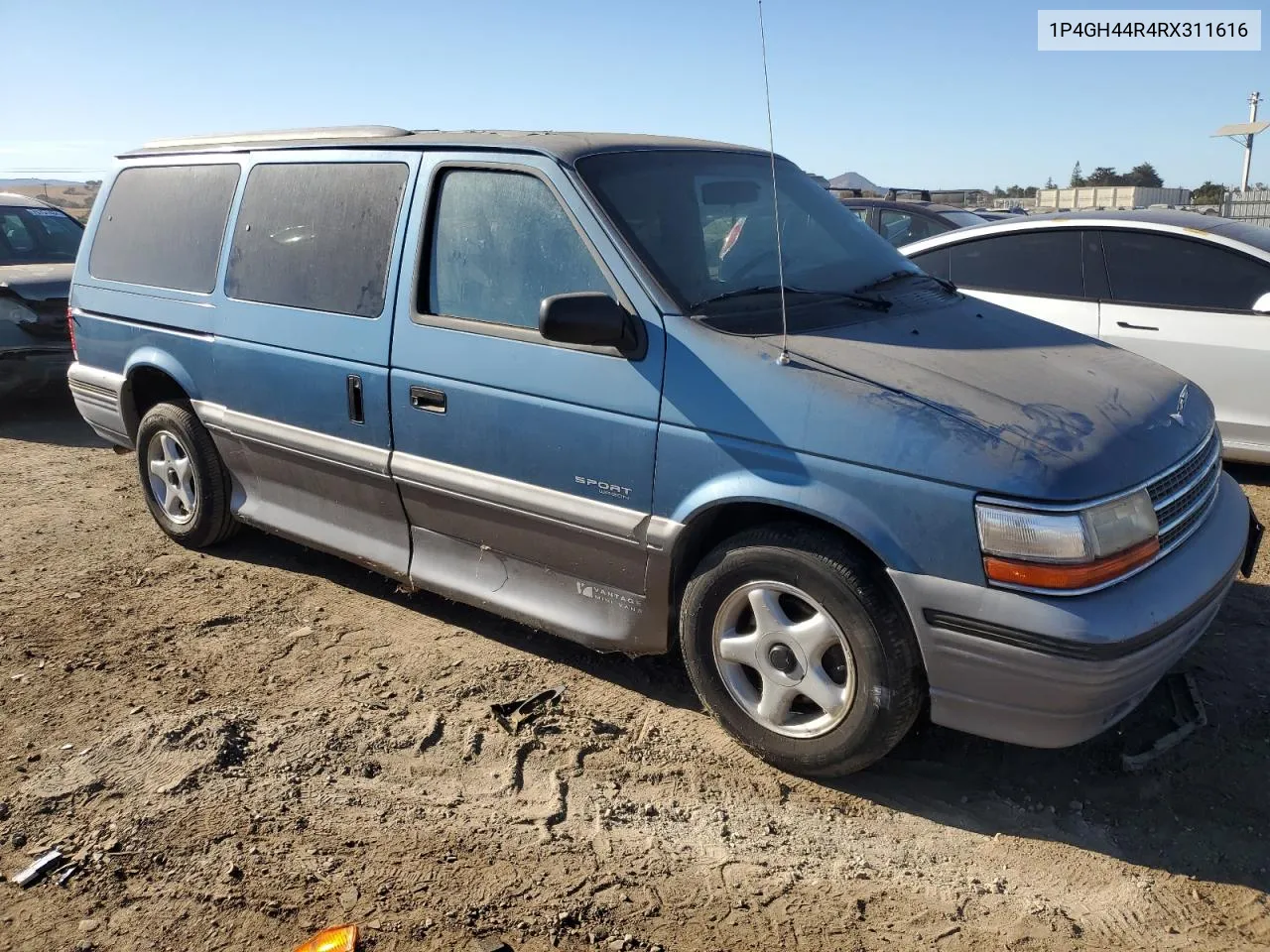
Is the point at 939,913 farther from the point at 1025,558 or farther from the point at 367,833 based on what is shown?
the point at 367,833

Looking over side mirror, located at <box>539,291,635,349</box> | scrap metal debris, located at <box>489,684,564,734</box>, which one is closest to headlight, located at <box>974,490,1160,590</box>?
side mirror, located at <box>539,291,635,349</box>

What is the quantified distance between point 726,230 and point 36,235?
8.06 meters

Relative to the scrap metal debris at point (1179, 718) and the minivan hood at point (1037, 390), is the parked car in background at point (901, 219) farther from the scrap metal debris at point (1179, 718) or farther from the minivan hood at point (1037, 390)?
the scrap metal debris at point (1179, 718)

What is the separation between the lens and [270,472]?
470 cm

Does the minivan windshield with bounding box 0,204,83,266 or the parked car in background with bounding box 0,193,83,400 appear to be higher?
the minivan windshield with bounding box 0,204,83,266

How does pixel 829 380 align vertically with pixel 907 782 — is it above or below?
above

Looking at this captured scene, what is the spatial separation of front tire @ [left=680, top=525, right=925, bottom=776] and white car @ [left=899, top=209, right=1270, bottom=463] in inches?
149

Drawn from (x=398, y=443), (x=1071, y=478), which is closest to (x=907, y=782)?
(x=1071, y=478)

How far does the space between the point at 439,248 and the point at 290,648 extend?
5.72ft

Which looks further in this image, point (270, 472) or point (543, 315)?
point (270, 472)

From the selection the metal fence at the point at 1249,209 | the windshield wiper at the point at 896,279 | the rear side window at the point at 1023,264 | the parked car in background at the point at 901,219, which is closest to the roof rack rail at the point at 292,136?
the windshield wiper at the point at 896,279

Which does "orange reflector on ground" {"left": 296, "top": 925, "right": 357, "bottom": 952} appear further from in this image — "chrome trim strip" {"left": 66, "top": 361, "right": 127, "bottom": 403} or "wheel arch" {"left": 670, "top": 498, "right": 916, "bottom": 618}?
"chrome trim strip" {"left": 66, "top": 361, "right": 127, "bottom": 403}

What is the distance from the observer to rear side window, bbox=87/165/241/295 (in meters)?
4.85

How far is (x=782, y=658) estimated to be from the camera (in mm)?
3229
